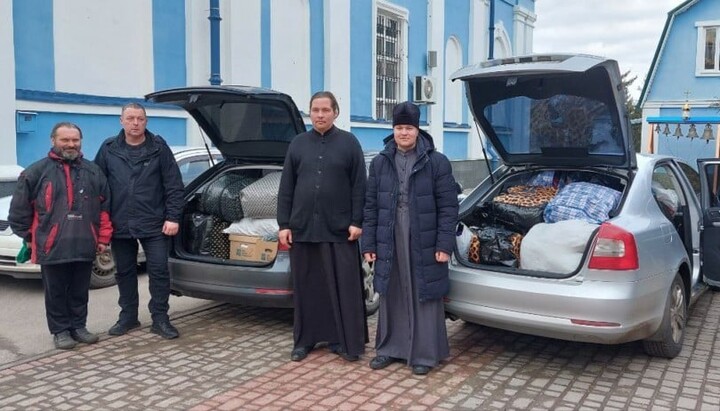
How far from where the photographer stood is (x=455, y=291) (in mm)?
4961

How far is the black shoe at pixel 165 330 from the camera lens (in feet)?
18.3

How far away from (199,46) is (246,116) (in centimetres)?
624

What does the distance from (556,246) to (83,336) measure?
3.54 meters

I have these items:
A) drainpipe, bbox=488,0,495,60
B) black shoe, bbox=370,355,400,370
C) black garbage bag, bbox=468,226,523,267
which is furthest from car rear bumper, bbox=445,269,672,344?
drainpipe, bbox=488,0,495,60

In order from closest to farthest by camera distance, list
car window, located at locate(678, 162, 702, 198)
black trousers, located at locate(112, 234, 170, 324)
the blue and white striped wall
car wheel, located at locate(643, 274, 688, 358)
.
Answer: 1. car wheel, located at locate(643, 274, 688, 358)
2. black trousers, located at locate(112, 234, 170, 324)
3. car window, located at locate(678, 162, 702, 198)
4. the blue and white striped wall

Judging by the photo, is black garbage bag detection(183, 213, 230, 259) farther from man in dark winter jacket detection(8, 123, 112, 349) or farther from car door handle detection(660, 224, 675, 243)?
car door handle detection(660, 224, 675, 243)

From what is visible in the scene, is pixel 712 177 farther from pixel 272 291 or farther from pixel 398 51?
pixel 398 51

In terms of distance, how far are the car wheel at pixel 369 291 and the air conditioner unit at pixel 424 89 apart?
38.9 ft

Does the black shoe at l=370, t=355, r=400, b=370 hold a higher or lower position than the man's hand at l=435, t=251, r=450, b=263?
lower

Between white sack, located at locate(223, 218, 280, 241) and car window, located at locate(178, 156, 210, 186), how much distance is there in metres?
1.88

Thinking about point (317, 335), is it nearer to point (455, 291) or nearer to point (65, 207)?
point (455, 291)

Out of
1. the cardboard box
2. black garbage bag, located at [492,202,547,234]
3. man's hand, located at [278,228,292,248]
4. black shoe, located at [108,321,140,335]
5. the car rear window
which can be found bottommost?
black shoe, located at [108,321,140,335]

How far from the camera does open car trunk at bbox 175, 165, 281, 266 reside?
5.85 metres

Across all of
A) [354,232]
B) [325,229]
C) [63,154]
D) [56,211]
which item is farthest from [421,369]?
[63,154]
